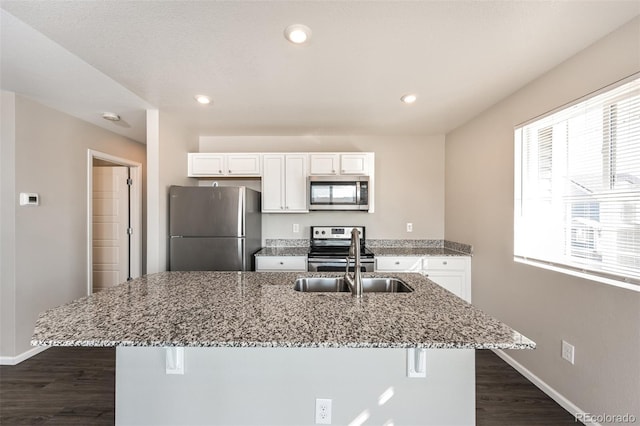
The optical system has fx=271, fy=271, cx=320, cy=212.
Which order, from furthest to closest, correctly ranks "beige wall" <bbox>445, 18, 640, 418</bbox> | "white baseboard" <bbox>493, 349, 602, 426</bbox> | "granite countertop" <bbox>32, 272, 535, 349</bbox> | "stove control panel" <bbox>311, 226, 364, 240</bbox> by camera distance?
"stove control panel" <bbox>311, 226, 364, 240</bbox> → "white baseboard" <bbox>493, 349, 602, 426</bbox> → "beige wall" <bbox>445, 18, 640, 418</bbox> → "granite countertop" <bbox>32, 272, 535, 349</bbox>

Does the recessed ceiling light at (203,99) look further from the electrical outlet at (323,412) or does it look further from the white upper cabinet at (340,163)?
the electrical outlet at (323,412)

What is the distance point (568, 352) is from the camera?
6.09 feet

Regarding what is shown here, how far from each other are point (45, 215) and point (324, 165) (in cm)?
295

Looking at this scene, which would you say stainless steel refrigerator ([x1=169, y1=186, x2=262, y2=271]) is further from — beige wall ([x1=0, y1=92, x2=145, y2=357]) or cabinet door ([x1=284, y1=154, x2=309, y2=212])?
beige wall ([x1=0, y1=92, x2=145, y2=357])

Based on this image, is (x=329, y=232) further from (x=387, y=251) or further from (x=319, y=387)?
(x=319, y=387)

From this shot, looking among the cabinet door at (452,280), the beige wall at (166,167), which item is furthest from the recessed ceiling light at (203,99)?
the cabinet door at (452,280)

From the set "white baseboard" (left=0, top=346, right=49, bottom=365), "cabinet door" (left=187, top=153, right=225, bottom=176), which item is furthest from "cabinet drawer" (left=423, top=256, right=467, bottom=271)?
"white baseboard" (left=0, top=346, right=49, bottom=365)

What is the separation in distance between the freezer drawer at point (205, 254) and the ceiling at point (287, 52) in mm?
1384

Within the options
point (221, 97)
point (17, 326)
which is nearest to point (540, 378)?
point (221, 97)

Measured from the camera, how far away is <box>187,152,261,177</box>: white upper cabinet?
Result: 3.43 m

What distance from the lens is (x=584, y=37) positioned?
1.64 metres

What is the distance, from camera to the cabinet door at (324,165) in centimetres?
342

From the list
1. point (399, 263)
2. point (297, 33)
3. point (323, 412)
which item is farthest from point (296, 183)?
point (323, 412)

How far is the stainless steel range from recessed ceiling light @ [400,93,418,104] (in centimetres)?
165
